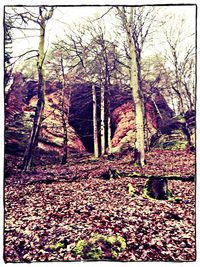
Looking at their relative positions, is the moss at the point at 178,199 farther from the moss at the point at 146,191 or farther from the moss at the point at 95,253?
the moss at the point at 95,253

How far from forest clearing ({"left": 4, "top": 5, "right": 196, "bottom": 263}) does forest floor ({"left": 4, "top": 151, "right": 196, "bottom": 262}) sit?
23mm

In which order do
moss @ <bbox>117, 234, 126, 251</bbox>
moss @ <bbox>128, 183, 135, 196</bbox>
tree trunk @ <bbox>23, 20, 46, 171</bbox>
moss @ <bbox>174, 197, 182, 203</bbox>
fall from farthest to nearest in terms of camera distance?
tree trunk @ <bbox>23, 20, 46, 171</bbox>
moss @ <bbox>128, 183, 135, 196</bbox>
moss @ <bbox>174, 197, 182, 203</bbox>
moss @ <bbox>117, 234, 126, 251</bbox>

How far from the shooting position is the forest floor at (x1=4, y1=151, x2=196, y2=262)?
18.0 ft

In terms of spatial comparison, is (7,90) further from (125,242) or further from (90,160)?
(125,242)

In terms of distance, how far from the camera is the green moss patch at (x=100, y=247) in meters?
5.47

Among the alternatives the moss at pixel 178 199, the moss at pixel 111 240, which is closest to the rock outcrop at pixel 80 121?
the moss at pixel 178 199

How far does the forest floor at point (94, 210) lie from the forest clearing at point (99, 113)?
0.02m

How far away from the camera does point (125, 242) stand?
5.42 meters

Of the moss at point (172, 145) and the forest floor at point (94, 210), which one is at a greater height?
the moss at point (172, 145)

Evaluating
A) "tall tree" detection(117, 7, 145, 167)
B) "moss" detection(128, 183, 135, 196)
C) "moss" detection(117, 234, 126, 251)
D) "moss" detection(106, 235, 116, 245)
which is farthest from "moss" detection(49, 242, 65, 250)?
"tall tree" detection(117, 7, 145, 167)

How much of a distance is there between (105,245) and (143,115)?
3.00 metres

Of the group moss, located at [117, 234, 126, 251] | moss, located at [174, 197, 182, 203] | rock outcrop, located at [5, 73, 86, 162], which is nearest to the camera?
moss, located at [117, 234, 126, 251]

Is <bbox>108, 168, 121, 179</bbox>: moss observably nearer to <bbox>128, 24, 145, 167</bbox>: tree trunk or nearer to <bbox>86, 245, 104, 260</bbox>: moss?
<bbox>128, 24, 145, 167</bbox>: tree trunk
